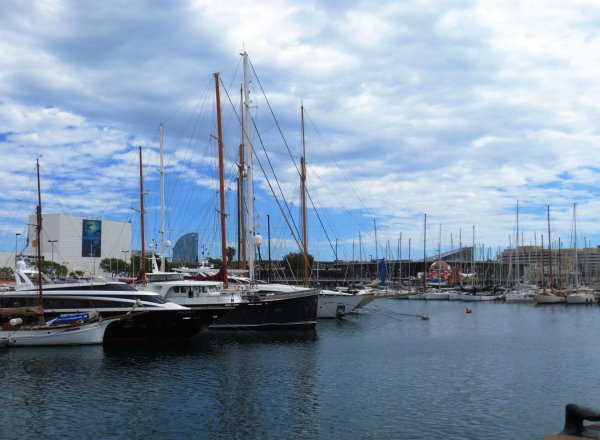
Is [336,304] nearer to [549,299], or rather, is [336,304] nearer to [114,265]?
[549,299]

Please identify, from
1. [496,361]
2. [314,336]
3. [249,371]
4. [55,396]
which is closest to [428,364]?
[496,361]

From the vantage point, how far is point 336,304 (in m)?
73.0

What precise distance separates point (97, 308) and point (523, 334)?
39.3m

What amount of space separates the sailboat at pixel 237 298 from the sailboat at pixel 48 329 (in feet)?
26.8

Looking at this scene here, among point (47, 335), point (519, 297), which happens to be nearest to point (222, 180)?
point (47, 335)

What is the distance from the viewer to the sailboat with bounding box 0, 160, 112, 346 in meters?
43.2

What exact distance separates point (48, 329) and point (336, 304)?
37549 mm

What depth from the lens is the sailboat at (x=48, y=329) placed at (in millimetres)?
43219

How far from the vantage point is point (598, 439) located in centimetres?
1348

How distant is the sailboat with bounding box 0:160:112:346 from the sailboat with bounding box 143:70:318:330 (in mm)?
8163

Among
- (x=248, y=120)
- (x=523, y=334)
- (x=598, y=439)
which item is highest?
(x=248, y=120)

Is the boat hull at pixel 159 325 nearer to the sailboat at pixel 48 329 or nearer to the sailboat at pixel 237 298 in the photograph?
the sailboat at pixel 48 329

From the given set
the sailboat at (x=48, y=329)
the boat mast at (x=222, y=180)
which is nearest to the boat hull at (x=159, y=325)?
the sailboat at (x=48, y=329)

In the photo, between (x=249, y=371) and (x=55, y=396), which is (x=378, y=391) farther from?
(x=55, y=396)
